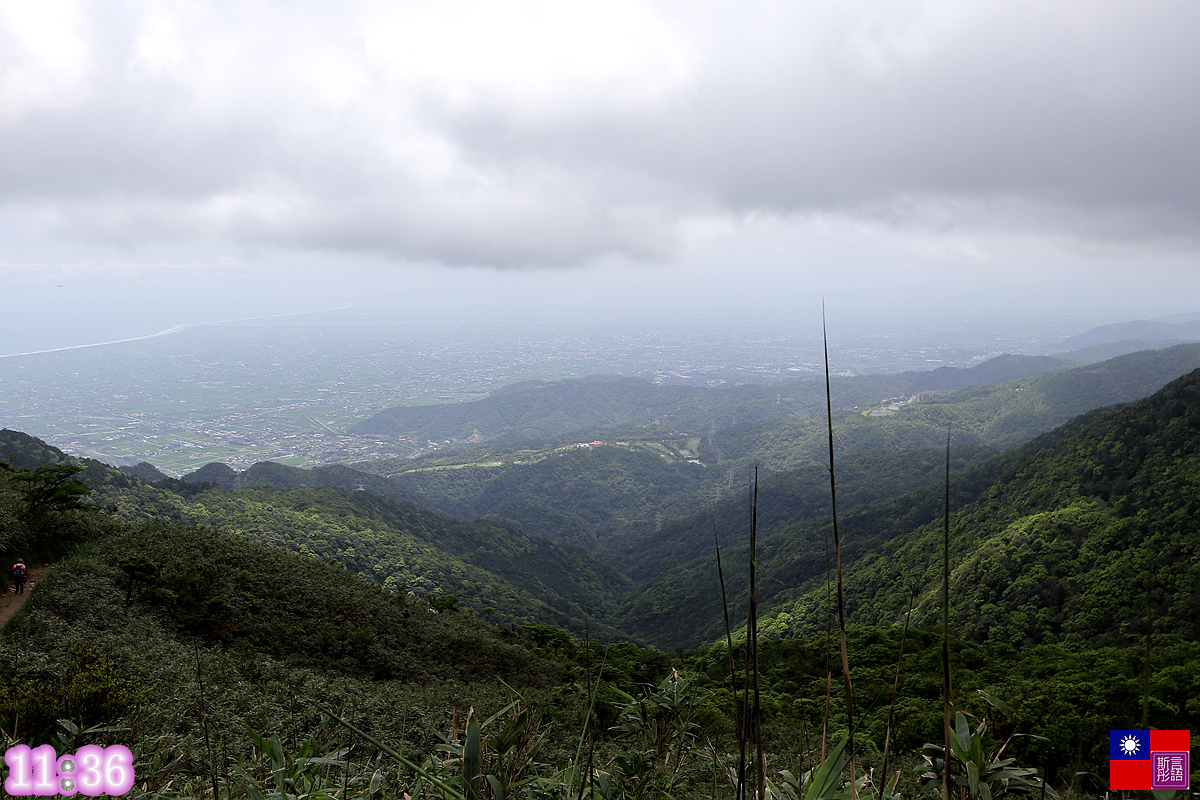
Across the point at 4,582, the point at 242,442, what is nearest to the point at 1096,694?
the point at 4,582

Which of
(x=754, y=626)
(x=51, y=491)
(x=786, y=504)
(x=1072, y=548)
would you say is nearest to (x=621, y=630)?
(x=786, y=504)

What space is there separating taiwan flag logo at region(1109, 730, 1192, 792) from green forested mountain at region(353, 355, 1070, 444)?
163m

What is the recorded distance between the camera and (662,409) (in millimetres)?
188625

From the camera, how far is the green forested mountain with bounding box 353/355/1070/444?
561 feet

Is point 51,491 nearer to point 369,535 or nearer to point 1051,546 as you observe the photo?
point 369,535

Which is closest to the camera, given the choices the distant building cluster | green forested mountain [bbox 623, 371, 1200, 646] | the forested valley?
the forested valley

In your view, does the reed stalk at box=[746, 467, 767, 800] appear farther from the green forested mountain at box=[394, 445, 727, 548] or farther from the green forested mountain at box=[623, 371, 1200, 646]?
the green forested mountain at box=[394, 445, 727, 548]

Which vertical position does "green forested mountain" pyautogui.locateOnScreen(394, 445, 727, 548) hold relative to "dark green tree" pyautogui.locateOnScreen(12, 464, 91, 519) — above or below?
below

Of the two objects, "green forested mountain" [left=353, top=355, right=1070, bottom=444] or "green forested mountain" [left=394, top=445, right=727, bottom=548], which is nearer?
"green forested mountain" [left=394, top=445, right=727, bottom=548]

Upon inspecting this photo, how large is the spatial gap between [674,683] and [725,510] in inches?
3667

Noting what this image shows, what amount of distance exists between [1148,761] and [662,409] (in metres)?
188

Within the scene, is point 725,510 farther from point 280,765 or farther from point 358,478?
point 280,765

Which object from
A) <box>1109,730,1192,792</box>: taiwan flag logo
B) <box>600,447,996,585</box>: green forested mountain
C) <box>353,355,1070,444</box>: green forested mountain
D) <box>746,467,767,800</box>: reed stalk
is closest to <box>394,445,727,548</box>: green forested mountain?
<box>600,447,996,585</box>: green forested mountain

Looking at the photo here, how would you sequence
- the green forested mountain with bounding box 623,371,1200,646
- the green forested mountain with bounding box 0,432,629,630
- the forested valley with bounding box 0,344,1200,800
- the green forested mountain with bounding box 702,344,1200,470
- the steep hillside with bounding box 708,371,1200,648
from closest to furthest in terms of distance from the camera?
1. the forested valley with bounding box 0,344,1200,800
2. the steep hillside with bounding box 708,371,1200,648
3. the green forested mountain with bounding box 623,371,1200,646
4. the green forested mountain with bounding box 0,432,629,630
5. the green forested mountain with bounding box 702,344,1200,470
